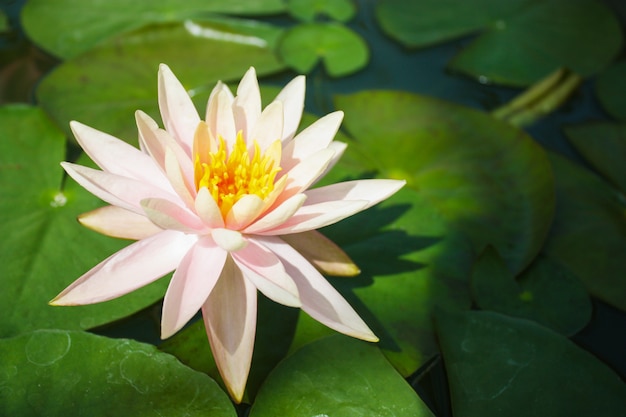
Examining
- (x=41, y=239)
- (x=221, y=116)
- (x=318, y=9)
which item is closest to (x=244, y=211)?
(x=221, y=116)

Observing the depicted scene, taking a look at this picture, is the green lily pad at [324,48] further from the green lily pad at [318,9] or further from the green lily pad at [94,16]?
the green lily pad at [94,16]

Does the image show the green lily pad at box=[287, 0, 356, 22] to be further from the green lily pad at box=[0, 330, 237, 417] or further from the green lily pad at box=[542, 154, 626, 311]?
the green lily pad at box=[0, 330, 237, 417]

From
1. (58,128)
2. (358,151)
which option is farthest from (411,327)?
(58,128)

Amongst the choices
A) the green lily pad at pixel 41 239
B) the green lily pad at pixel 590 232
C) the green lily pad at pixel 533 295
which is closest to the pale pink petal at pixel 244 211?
the green lily pad at pixel 41 239

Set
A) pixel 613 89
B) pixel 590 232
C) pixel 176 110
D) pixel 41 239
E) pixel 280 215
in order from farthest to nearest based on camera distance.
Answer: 1. pixel 613 89
2. pixel 590 232
3. pixel 41 239
4. pixel 176 110
5. pixel 280 215

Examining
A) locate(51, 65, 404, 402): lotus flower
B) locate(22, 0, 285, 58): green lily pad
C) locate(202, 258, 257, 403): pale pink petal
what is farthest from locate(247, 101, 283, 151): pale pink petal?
locate(22, 0, 285, 58): green lily pad

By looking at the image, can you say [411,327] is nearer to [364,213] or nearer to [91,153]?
[364,213]

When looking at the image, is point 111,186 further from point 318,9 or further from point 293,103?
point 318,9
